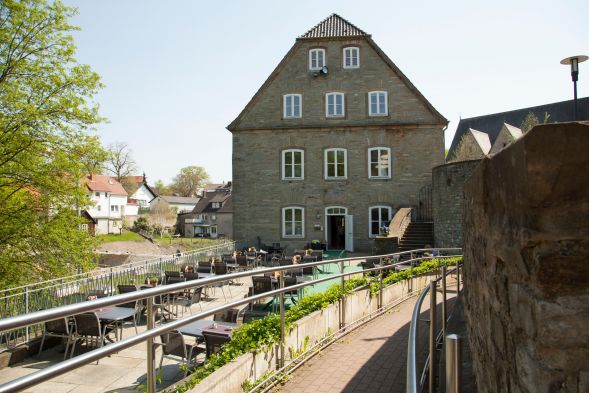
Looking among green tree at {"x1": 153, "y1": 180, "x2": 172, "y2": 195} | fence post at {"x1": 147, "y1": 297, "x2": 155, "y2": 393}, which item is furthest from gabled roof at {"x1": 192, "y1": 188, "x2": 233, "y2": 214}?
fence post at {"x1": 147, "y1": 297, "x2": 155, "y2": 393}

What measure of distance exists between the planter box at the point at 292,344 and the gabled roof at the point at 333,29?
20475 millimetres

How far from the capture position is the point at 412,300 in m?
10.6

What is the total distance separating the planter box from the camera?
12.8 ft

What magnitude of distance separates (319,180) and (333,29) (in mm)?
9373

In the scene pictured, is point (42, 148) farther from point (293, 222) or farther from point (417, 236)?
point (417, 236)

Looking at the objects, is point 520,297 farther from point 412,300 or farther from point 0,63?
point 0,63

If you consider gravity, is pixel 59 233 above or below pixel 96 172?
below

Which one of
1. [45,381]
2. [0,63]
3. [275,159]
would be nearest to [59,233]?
[0,63]

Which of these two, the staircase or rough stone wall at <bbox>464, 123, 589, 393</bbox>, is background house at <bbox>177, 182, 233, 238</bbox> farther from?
rough stone wall at <bbox>464, 123, 589, 393</bbox>

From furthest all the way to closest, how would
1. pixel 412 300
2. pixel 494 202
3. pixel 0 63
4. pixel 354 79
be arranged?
pixel 354 79 → pixel 0 63 → pixel 412 300 → pixel 494 202

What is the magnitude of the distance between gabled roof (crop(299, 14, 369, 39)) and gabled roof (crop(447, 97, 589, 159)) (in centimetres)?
2193

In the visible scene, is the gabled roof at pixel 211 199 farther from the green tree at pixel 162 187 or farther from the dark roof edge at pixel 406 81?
the dark roof edge at pixel 406 81

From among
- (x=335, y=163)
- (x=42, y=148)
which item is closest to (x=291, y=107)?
(x=335, y=163)

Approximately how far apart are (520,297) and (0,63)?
753 inches
